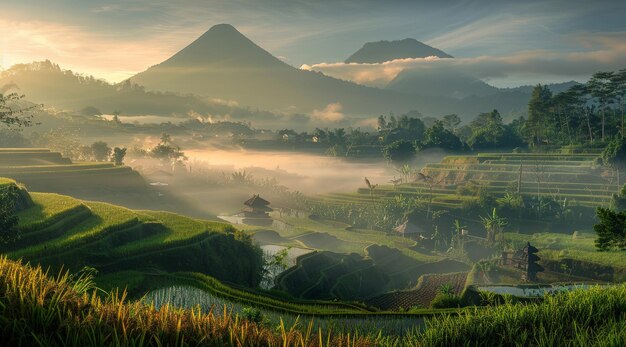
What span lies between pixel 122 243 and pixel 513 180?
220ft

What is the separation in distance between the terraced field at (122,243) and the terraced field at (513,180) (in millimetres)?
45123

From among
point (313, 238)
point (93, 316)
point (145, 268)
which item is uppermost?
point (93, 316)

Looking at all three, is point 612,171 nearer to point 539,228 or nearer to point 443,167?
point 539,228

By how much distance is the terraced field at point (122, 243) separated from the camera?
71.5ft

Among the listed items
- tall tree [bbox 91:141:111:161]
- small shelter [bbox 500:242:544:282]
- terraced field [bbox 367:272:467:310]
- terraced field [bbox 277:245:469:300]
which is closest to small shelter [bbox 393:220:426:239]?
terraced field [bbox 277:245:469:300]

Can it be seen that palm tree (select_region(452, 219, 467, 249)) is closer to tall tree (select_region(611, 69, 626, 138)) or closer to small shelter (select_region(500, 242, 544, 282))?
small shelter (select_region(500, 242, 544, 282))

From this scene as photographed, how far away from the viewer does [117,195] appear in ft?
178

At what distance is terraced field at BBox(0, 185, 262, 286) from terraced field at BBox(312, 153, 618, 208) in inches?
1777

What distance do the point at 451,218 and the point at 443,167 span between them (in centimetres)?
2705

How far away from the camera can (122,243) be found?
25.5 metres

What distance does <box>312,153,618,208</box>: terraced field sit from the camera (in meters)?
70.9

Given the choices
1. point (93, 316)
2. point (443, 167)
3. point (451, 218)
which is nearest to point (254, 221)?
point (451, 218)

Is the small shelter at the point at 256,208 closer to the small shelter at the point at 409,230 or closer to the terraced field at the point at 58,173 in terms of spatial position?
the terraced field at the point at 58,173

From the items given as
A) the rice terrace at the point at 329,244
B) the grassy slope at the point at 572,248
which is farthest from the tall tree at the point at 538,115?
the grassy slope at the point at 572,248
